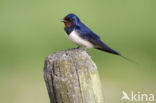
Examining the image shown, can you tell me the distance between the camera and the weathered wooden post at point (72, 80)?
126 inches

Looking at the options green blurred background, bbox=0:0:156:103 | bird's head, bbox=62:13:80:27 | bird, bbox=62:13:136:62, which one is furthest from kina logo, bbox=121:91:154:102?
bird's head, bbox=62:13:80:27

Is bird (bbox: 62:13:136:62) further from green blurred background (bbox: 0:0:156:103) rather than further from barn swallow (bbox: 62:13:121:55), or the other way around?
green blurred background (bbox: 0:0:156:103)

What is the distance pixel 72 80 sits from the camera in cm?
321

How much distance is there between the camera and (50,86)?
325 centimetres

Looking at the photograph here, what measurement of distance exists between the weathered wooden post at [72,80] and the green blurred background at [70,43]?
8.51 feet

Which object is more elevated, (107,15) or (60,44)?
(107,15)

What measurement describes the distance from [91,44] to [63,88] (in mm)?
1413

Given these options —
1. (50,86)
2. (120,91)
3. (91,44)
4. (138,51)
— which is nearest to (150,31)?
(138,51)

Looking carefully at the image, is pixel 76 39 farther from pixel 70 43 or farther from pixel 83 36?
pixel 70 43

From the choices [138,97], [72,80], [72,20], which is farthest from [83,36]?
[72,80]

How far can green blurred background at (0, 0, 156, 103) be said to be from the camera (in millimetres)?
6316

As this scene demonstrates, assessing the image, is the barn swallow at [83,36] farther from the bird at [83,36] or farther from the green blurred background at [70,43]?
the green blurred background at [70,43]

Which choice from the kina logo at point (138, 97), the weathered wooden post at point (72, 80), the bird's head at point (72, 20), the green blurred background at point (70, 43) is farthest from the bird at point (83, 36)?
the green blurred background at point (70, 43)

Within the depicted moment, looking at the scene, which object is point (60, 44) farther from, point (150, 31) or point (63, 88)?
point (63, 88)
